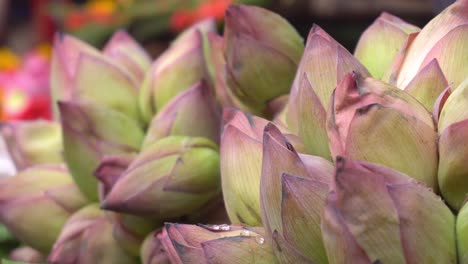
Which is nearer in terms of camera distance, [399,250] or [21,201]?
[399,250]

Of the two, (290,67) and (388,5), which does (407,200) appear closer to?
(290,67)

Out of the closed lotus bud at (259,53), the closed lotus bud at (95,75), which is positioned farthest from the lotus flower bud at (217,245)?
the closed lotus bud at (95,75)

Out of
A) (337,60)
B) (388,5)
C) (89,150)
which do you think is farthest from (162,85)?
(388,5)

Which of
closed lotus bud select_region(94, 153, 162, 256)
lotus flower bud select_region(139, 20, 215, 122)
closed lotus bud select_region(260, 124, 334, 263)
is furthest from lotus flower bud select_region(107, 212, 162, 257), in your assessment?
closed lotus bud select_region(260, 124, 334, 263)

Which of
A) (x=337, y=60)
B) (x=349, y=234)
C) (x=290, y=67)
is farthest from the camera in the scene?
(x=290, y=67)

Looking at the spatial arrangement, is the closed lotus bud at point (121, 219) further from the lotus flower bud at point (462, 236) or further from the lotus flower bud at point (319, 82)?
the lotus flower bud at point (462, 236)

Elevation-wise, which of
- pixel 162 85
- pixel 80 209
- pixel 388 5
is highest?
pixel 162 85

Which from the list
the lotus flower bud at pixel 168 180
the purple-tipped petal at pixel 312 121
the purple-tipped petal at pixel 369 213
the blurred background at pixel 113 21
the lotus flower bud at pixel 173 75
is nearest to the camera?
the purple-tipped petal at pixel 369 213
